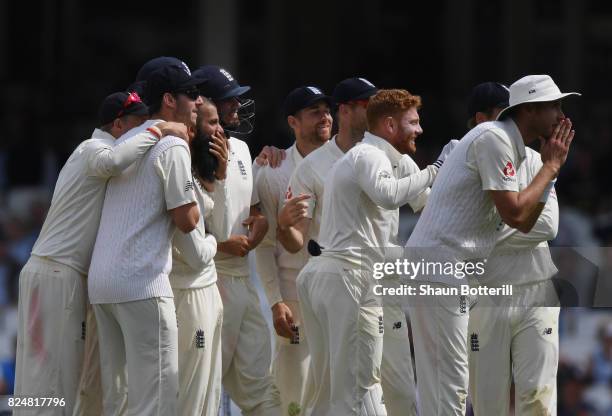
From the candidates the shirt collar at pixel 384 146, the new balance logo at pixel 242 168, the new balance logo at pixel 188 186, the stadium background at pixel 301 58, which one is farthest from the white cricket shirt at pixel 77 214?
the stadium background at pixel 301 58

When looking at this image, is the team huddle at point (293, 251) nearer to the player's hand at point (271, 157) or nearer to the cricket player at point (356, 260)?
the cricket player at point (356, 260)

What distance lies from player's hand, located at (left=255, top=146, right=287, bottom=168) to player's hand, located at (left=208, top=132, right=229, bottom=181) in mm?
857

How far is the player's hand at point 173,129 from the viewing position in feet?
20.1

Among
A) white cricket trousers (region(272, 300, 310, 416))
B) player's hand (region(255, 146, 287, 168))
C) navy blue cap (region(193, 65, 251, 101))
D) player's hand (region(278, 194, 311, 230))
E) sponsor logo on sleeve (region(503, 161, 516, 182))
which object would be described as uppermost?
navy blue cap (region(193, 65, 251, 101))

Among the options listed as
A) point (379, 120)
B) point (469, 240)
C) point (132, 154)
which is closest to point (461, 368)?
point (469, 240)

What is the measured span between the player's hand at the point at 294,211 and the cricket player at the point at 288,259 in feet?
1.33

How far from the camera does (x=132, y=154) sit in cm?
606

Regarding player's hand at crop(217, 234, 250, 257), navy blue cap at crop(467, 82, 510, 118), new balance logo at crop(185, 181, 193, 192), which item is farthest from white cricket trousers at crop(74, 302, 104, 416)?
navy blue cap at crop(467, 82, 510, 118)

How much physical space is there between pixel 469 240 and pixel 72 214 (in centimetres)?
177

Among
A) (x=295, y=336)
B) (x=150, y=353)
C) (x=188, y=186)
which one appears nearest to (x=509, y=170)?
(x=188, y=186)

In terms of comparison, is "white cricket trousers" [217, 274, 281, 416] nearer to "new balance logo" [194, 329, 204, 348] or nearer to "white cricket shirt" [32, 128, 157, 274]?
"new balance logo" [194, 329, 204, 348]

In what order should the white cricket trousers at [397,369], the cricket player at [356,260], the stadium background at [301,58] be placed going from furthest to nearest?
1. the stadium background at [301,58]
2. the white cricket trousers at [397,369]
3. the cricket player at [356,260]

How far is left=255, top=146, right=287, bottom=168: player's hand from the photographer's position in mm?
7543

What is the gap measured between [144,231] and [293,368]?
1703 millimetres
